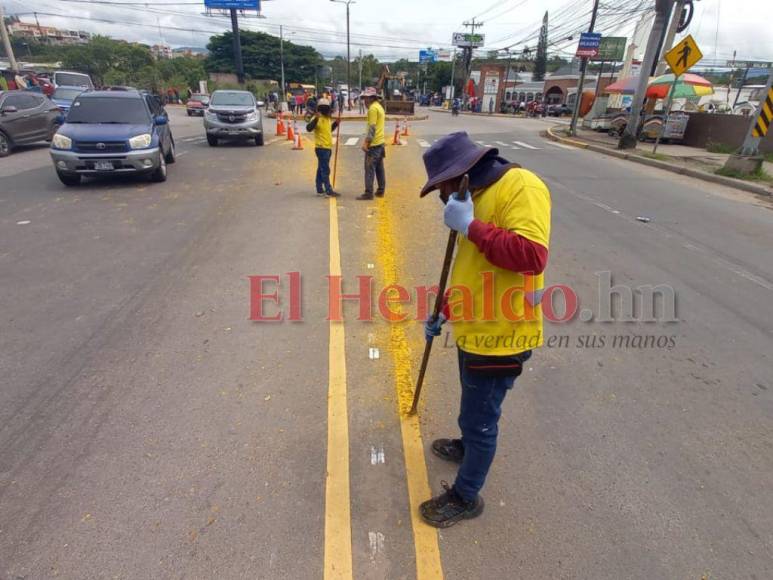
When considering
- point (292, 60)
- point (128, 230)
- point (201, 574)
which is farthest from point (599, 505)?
point (292, 60)

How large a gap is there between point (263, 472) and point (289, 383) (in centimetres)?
84

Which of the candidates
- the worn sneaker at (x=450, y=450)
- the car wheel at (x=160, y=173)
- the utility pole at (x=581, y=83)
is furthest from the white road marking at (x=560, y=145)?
the worn sneaker at (x=450, y=450)

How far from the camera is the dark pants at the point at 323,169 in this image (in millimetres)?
8289

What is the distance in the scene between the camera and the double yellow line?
2062 millimetres

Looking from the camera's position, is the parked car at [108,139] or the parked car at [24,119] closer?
the parked car at [108,139]

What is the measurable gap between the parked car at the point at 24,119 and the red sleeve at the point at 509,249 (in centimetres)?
1457

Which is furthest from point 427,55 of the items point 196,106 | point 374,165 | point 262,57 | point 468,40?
point 374,165

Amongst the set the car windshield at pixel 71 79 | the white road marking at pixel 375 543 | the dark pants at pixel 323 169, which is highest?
the car windshield at pixel 71 79

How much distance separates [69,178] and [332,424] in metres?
8.76

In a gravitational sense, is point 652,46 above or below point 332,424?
above

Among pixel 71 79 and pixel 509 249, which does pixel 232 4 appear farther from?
pixel 509 249

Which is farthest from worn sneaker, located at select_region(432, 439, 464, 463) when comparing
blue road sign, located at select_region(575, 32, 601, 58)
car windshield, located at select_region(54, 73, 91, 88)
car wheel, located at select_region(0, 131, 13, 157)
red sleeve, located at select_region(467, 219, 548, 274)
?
car windshield, located at select_region(54, 73, 91, 88)

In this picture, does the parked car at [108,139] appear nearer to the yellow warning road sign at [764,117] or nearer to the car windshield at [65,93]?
the car windshield at [65,93]

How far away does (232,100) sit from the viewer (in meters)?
15.5
